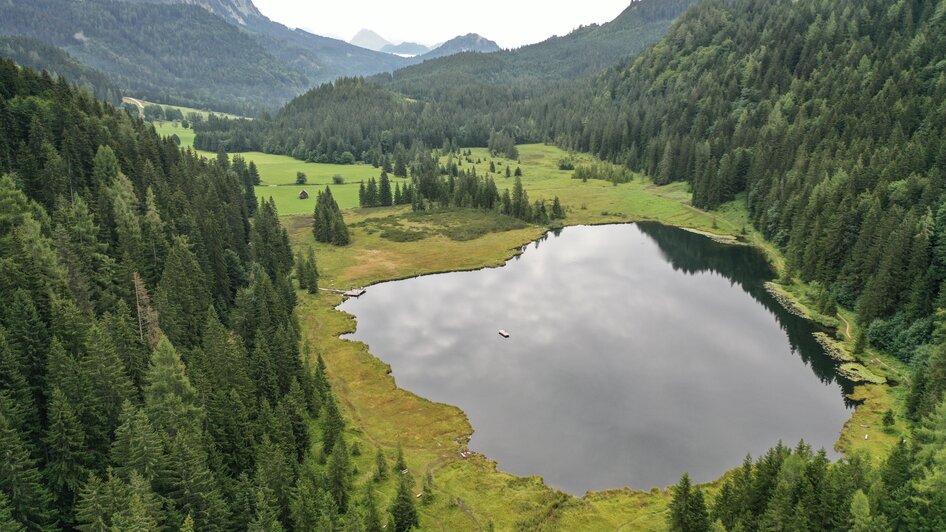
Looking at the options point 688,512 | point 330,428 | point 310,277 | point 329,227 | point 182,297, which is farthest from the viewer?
point 329,227

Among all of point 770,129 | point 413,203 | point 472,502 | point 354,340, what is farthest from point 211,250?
point 770,129

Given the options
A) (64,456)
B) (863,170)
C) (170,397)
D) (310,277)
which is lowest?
(310,277)

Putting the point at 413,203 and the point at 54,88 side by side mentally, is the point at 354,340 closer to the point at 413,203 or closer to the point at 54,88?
the point at 54,88

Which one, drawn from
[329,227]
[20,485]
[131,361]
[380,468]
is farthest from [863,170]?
[20,485]

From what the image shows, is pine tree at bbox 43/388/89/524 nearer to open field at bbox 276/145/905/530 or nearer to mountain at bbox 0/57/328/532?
mountain at bbox 0/57/328/532

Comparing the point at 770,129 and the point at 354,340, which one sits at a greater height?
the point at 770,129

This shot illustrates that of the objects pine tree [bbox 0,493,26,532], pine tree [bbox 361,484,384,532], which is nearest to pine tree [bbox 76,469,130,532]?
pine tree [bbox 0,493,26,532]

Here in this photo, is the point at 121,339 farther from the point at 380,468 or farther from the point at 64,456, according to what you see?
the point at 380,468
